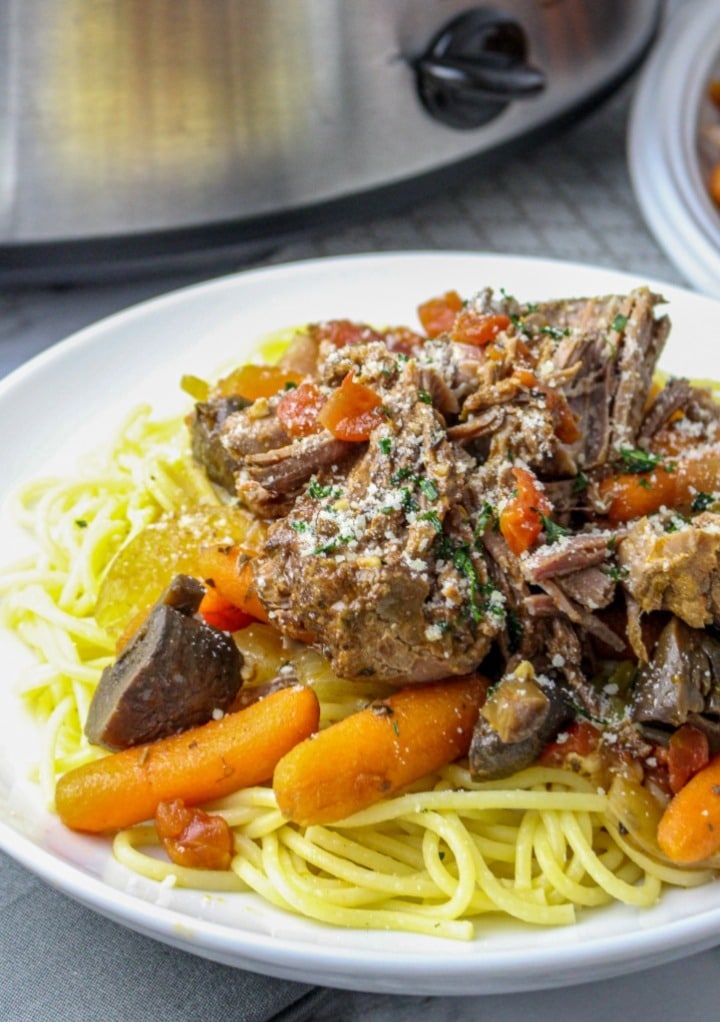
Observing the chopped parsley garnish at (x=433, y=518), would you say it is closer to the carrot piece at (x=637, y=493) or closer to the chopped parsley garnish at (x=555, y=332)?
the carrot piece at (x=637, y=493)

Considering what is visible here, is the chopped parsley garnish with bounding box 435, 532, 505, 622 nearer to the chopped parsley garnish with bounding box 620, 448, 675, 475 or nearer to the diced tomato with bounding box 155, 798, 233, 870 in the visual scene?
the chopped parsley garnish with bounding box 620, 448, 675, 475

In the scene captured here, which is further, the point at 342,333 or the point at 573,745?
the point at 342,333

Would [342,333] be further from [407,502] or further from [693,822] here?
[693,822]

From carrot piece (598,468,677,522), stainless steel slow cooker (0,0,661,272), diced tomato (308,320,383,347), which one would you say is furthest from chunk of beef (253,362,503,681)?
stainless steel slow cooker (0,0,661,272)

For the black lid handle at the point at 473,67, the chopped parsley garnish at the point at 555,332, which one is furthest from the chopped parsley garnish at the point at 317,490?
the black lid handle at the point at 473,67

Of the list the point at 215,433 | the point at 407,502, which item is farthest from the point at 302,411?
the point at 407,502

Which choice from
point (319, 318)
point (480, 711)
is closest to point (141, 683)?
point (480, 711)
